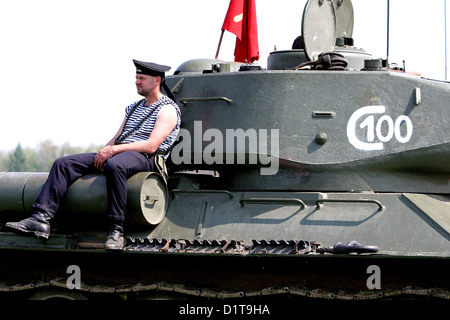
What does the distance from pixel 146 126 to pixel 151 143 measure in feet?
1.00

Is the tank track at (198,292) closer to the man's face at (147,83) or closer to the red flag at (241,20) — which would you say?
the man's face at (147,83)

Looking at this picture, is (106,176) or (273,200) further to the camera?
(273,200)

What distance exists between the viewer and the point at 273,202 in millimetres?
7691

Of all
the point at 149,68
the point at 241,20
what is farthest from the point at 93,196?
the point at 241,20

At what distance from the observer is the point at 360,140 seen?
→ 7.91 m

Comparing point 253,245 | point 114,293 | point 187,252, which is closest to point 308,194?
point 253,245

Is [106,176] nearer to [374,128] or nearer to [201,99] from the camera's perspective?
[201,99]

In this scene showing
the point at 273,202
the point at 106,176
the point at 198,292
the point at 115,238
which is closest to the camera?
the point at 198,292

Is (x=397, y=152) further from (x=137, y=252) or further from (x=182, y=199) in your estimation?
(x=137, y=252)

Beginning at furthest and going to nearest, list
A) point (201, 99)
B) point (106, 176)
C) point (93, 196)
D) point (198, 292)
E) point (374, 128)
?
point (201, 99) → point (374, 128) → point (93, 196) → point (106, 176) → point (198, 292)

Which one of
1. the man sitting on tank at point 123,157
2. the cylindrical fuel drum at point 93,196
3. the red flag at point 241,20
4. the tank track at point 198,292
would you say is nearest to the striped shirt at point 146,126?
the man sitting on tank at point 123,157

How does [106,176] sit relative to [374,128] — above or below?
below

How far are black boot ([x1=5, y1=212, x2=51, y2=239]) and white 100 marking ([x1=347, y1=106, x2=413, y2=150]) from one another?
3.20 m
